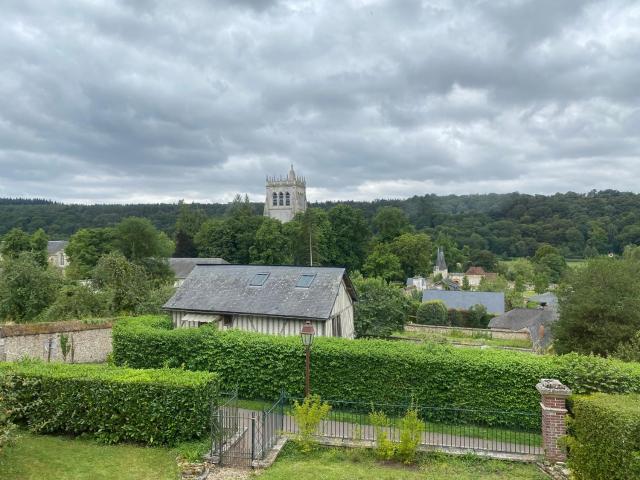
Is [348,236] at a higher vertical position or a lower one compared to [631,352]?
higher

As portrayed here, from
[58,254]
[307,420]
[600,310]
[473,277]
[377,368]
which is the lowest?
[473,277]

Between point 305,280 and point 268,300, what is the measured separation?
176cm

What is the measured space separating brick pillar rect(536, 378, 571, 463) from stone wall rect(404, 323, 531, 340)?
32158 millimetres

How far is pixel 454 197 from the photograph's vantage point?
6890 inches

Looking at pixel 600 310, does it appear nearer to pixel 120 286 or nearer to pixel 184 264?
pixel 120 286

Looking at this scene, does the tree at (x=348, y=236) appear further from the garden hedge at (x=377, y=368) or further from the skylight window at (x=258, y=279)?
the garden hedge at (x=377, y=368)

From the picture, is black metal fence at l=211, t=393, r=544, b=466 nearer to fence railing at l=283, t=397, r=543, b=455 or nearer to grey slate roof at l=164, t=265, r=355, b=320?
fence railing at l=283, t=397, r=543, b=455

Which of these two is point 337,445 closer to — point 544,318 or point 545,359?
point 545,359

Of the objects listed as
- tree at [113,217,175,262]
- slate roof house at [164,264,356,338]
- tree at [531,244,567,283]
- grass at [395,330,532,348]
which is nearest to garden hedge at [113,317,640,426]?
slate roof house at [164,264,356,338]

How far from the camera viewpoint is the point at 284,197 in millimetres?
89438

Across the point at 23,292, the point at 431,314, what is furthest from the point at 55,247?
the point at 431,314

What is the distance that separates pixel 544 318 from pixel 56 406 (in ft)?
131

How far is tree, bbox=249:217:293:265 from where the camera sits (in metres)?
57.0

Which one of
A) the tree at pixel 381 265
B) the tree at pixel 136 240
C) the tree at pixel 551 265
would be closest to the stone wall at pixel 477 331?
the tree at pixel 381 265
